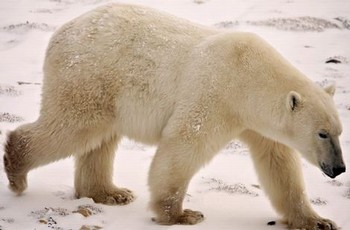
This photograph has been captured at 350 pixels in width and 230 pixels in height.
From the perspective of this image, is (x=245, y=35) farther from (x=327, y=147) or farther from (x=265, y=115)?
(x=327, y=147)

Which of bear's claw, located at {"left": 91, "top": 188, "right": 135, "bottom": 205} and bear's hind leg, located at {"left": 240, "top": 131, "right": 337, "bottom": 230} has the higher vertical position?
bear's hind leg, located at {"left": 240, "top": 131, "right": 337, "bottom": 230}

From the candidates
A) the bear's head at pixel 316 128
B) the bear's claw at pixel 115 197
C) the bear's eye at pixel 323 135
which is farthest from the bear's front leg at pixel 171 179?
the bear's eye at pixel 323 135

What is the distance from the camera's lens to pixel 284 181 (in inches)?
266

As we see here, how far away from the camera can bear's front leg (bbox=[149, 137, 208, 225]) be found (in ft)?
20.9

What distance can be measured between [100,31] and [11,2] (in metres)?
8.32

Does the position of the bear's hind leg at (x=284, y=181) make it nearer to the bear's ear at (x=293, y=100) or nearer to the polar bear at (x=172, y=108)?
the polar bear at (x=172, y=108)

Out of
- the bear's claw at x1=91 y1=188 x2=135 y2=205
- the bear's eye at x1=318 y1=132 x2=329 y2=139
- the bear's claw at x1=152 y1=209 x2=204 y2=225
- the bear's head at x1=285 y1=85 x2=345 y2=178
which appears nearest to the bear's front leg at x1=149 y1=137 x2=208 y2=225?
Result: the bear's claw at x1=152 y1=209 x2=204 y2=225

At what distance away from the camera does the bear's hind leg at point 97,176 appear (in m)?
7.21

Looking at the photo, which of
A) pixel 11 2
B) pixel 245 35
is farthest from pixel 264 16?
pixel 245 35

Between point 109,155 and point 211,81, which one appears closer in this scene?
point 211,81

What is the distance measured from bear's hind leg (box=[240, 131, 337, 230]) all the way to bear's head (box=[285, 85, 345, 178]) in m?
0.49

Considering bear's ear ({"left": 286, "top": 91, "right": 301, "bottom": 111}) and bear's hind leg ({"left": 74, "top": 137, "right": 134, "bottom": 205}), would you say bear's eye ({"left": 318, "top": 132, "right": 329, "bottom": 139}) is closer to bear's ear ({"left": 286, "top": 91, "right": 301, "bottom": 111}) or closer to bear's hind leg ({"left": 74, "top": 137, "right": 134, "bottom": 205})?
bear's ear ({"left": 286, "top": 91, "right": 301, "bottom": 111})

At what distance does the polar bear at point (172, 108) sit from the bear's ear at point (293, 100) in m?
0.01

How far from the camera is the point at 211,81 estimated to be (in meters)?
6.50
